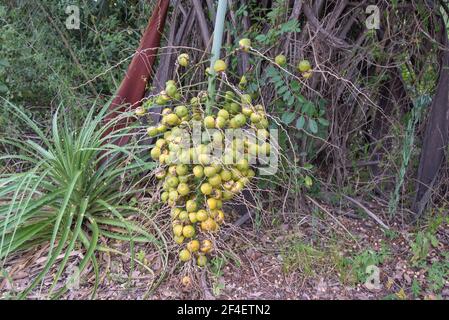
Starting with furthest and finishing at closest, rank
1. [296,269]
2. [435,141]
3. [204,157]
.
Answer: [435,141]
[296,269]
[204,157]

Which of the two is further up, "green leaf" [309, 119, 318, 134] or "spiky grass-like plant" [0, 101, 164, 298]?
"green leaf" [309, 119, 318, 134]

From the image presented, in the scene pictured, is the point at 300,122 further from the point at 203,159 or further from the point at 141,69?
the point at 141,69

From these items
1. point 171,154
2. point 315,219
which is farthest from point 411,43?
point 171,154

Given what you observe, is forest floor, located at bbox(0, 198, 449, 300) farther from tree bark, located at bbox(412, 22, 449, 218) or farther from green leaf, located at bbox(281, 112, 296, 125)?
green leaf, located at bbox(281, 112, 296, 125)

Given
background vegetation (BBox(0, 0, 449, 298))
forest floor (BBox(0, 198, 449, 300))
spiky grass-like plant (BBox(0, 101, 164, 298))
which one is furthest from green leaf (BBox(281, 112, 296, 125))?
spiky grass-like plant (BBox(0, 101, 164, 298))

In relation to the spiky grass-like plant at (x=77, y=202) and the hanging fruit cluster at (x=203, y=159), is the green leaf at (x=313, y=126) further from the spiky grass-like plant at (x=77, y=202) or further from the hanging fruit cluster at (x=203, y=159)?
the spiky grass-like plant at (x=77, y=202)

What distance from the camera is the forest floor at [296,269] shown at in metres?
1.85

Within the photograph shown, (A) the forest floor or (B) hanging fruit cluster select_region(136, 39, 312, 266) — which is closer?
(B) hanging fruit cluster select_region(136, 39, 312, 266)

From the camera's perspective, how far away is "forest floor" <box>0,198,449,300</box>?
1847 millimetres

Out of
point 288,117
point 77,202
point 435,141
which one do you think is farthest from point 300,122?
point 77,202

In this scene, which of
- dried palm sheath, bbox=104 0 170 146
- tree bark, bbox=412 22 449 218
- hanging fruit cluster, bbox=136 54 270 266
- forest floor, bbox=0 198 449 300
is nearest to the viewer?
hanging fruit cluster, bbox=136 54 270 266

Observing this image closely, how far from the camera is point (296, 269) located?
6.40 feet

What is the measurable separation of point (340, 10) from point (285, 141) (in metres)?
0.72

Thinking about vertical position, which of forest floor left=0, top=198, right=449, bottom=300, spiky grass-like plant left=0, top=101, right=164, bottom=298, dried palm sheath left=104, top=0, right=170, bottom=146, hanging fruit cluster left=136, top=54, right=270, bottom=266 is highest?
dried palm sheath left=104, top=0, right=170, bottom=146
